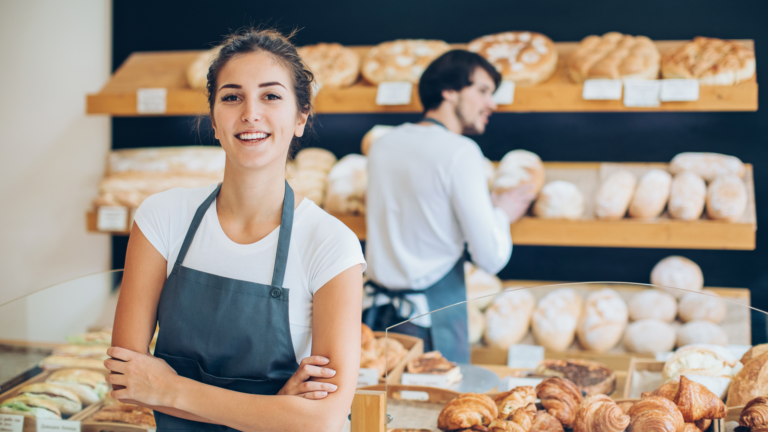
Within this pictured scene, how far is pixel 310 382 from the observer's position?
913mm

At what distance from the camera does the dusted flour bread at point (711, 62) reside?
2070mm

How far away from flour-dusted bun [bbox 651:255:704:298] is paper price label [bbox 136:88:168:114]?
2.11 m

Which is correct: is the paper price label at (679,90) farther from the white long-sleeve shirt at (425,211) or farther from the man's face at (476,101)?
the white long-sleeve shirt at (425,211)

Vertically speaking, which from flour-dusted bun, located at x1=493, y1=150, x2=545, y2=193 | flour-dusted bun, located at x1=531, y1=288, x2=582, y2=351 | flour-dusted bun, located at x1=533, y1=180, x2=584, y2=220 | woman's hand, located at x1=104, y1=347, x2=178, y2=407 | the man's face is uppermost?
the man's face

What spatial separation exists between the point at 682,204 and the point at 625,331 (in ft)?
3.44

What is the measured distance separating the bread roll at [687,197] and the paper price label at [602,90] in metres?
0.40

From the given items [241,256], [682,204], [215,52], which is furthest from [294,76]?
[682,204]

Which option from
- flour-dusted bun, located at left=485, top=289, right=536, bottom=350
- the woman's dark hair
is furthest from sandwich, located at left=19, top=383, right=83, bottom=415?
flour-dusted bun, located at left=485, top=289, right=536, bottom=350

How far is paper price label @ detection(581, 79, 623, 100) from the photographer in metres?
2.11

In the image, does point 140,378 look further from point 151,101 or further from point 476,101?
point 151,101

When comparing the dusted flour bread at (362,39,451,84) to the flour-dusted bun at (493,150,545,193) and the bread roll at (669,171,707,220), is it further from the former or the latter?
the bread roll at (669,171,707,220)

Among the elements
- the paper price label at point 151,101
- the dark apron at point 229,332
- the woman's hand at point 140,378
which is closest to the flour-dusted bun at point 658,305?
the dark apron at point 229,332

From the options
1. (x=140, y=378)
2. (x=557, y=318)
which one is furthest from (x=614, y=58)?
(x=140, y=378)

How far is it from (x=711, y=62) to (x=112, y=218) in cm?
240
